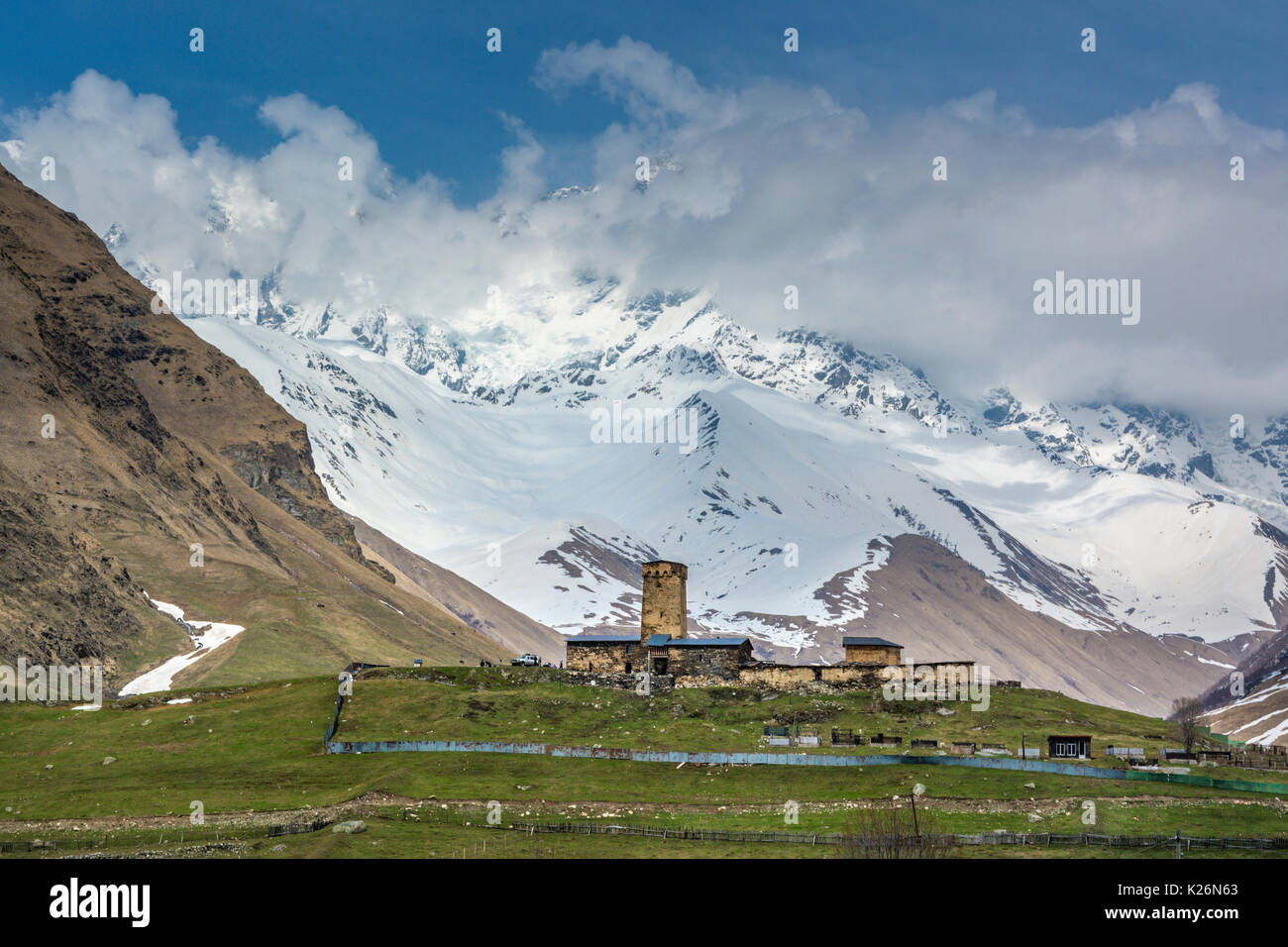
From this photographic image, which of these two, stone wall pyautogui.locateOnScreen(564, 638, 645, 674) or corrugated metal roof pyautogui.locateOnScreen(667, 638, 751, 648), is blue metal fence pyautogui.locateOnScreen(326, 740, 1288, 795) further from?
stone wall pyautogui.locateOnScreen(564, 638, 645, 674)

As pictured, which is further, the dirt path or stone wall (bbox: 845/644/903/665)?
stone wall (bbox: 845/644/903/665)

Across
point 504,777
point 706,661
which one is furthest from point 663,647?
point 504,777

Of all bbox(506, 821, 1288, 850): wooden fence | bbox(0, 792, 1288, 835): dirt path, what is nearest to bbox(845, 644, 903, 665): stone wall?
bbox(0, 792, 1288, 835): dirt path

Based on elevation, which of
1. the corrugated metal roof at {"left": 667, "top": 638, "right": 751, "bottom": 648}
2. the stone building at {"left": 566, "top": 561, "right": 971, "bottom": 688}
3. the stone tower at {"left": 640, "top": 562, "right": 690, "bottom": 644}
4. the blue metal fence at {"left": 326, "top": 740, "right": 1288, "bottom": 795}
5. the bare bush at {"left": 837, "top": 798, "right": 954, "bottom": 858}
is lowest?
the bare bush at {"left": 837, "top": 798, "right": 954, "bottom": 858}

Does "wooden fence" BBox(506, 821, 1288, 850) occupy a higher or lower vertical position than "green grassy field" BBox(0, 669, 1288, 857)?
lower

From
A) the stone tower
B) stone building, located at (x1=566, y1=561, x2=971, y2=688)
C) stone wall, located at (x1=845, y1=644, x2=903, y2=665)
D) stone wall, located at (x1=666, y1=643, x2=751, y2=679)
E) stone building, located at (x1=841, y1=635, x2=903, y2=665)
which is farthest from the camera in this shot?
the stone tower

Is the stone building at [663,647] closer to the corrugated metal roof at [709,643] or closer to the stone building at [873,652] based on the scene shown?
the corrugated metal roof at [709,643]

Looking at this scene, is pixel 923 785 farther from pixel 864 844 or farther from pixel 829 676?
pixel 829 676
